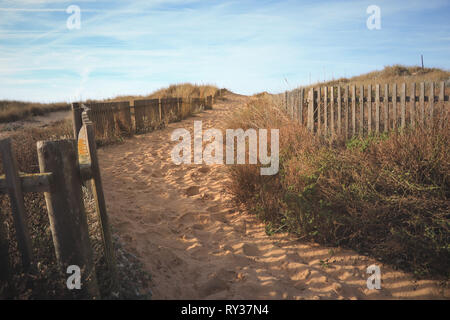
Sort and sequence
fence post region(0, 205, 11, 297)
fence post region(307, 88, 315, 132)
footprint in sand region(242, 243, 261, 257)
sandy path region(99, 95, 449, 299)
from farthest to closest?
fence post region(307, 88, 315, 132), footprint in sand region(242, 243, 261, 257), sandy path region(99, 95, 449, 299), fence post region(0, 205, 11, 297)

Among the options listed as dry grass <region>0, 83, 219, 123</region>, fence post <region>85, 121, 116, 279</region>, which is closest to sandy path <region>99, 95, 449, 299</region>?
fence post <region>85, 121, 116, 279</region>

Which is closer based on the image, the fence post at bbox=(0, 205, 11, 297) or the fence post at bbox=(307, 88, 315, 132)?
the fence post at bbox=(0, 205, 11, 297)

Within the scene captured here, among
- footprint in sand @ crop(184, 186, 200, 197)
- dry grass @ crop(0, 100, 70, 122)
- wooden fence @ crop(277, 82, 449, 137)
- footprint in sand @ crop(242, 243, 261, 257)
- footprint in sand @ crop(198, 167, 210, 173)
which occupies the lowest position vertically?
footprint in sand @ crop(242, 243, 261, 257)

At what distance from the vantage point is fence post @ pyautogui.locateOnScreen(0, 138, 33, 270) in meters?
2.30

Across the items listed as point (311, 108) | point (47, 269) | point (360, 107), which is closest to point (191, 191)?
point (47, 269)

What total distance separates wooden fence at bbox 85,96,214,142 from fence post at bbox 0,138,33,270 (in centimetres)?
511

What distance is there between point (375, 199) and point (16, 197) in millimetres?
3758

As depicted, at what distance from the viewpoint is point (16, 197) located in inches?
92.4

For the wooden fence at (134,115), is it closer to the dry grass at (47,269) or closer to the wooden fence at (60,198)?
the dry grass at (47,269)

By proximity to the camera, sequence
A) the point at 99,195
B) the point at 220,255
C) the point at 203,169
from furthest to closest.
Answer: the point at 203,169
the point at 220,255
the point at 99,195

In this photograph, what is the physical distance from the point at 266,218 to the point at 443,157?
2373mm

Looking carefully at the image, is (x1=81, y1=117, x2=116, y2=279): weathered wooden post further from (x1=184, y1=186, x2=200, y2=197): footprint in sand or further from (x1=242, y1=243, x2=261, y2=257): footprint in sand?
(x1=184, y1=186, x2=200, y2=197): footprint in sand

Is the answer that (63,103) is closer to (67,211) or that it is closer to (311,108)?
(311,108)
